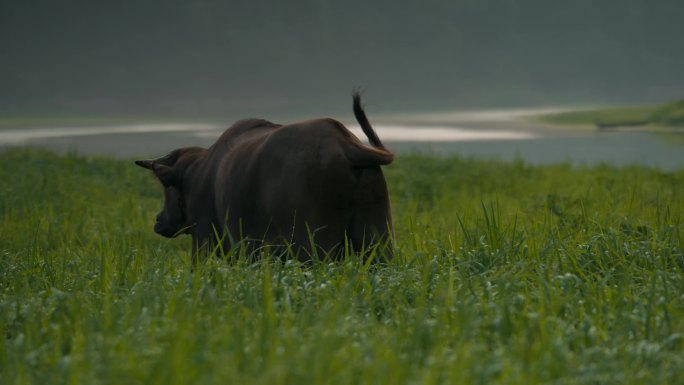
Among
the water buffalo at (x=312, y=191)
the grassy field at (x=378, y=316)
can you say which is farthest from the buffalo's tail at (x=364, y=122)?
the grassy field at (x=378, y=316)

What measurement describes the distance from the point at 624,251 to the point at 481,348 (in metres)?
2.34

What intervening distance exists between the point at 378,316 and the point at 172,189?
3620mm

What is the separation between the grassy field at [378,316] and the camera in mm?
3648

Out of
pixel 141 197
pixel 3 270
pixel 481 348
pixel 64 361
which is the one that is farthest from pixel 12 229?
pixel 481 348

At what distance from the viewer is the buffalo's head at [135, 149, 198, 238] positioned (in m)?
7.86

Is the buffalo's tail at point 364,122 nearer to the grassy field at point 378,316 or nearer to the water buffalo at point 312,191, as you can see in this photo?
the water buffalo at point 312,191

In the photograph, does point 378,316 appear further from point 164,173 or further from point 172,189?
point 172,189

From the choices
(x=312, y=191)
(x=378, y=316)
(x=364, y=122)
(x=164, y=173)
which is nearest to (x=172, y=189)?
(x=164, y=173)

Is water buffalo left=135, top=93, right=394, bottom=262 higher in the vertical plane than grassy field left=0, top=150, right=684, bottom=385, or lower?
higher

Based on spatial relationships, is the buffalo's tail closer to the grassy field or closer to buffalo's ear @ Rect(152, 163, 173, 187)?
the grassy field

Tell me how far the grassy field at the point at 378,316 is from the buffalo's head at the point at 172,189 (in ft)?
4.15

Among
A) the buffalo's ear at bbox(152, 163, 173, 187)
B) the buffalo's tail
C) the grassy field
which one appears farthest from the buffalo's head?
the buffalo's tail

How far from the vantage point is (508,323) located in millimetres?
4297

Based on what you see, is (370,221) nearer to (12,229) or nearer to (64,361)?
(64,361)
